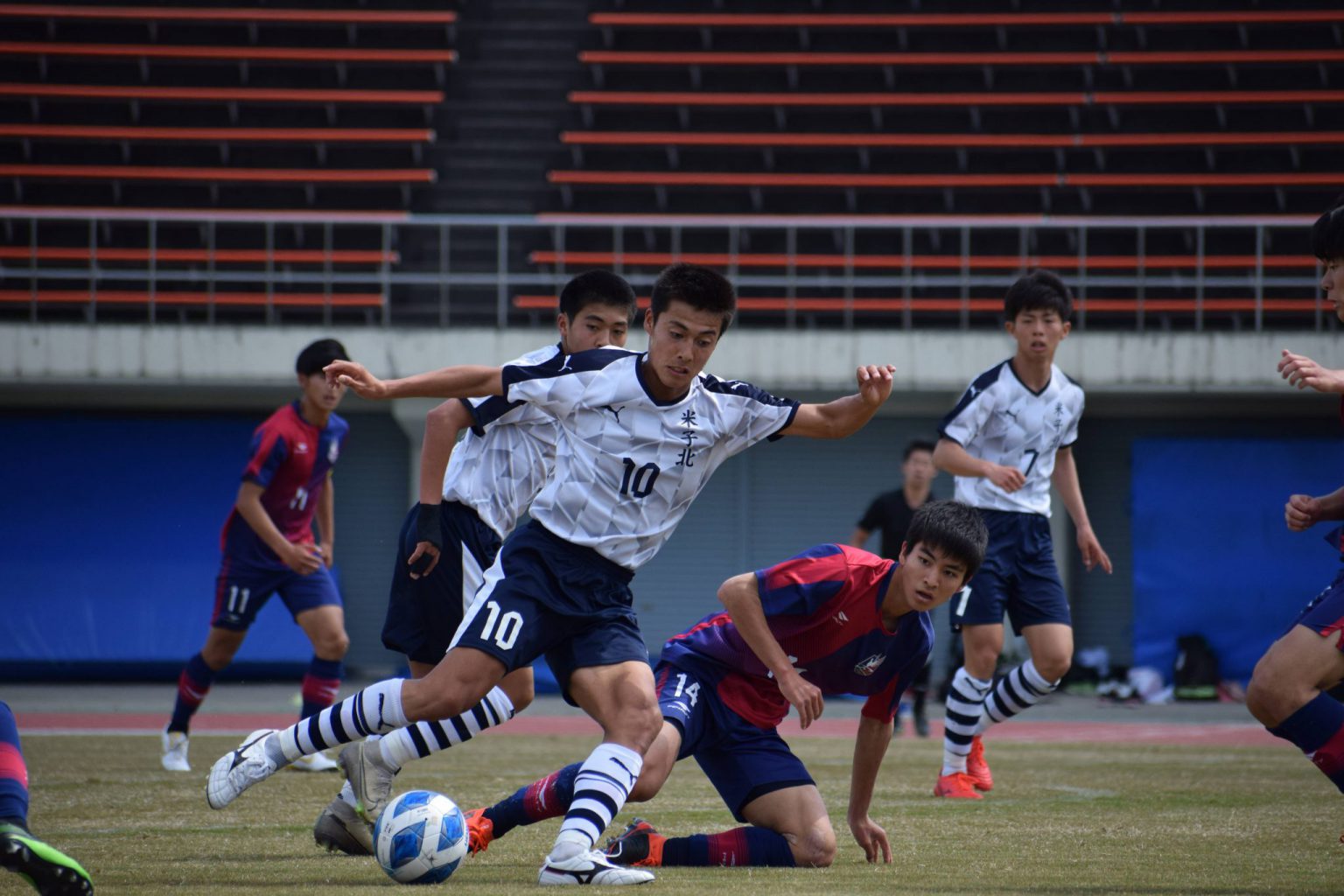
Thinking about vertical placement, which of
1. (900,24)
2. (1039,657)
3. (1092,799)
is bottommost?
(1092,799)

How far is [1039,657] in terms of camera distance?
7.80m

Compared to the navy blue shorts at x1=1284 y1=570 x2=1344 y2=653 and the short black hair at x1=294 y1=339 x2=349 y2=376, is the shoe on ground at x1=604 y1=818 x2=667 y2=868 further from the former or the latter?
the short black hair at x1=294 y1=339 x2=349 y2=376

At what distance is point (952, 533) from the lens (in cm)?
503

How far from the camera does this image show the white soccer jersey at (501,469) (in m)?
6.48

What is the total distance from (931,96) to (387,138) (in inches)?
265

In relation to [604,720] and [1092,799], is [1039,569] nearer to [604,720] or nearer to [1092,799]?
[1092,799]

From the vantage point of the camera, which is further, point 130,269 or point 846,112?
point 846,112

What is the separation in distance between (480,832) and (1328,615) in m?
2.77

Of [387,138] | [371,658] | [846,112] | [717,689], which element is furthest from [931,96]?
[717,689]

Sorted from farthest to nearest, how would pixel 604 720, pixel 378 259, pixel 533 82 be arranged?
pixel 533 82
pixel 378 259
pixel 604 720

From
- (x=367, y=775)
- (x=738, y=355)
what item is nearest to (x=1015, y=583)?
(x=367, y=775)

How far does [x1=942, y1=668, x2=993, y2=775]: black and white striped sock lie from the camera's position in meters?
7.71

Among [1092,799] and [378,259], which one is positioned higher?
[378,259]

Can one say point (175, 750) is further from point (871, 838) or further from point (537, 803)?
point (871, 838)
